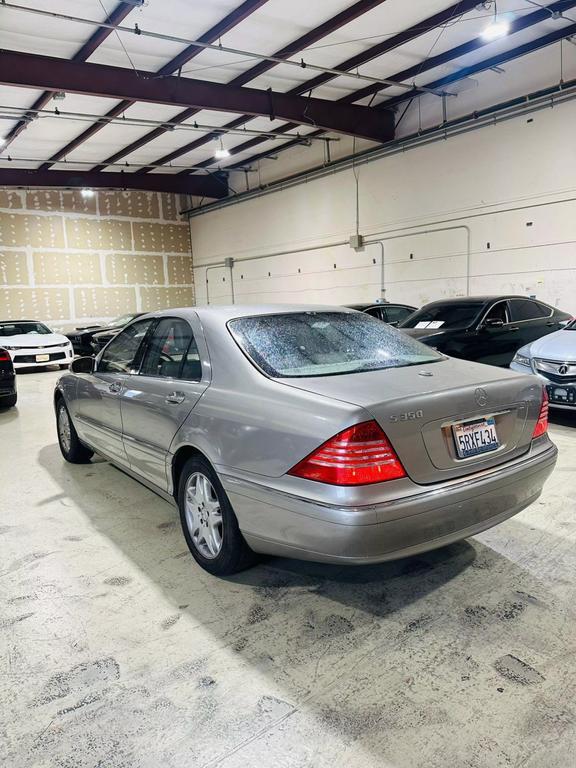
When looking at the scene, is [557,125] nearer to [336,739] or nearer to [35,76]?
[35,76]

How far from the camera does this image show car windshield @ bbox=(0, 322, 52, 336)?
11.1 m

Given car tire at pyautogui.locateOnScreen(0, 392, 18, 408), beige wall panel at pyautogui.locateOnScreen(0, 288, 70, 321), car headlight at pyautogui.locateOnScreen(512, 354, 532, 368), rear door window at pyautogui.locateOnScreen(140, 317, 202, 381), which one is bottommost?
car tire at pyautogui.locateOnScreen(0, 392, 18, 408)

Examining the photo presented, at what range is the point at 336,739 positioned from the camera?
5.28 feet

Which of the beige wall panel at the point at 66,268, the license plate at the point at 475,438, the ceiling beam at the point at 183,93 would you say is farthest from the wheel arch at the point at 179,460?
the beige wall panel at the point at 66,268

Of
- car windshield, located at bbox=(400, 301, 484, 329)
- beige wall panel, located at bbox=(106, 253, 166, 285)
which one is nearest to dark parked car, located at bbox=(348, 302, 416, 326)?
car windshield, located at bbox=(400, 301, 484, 329)

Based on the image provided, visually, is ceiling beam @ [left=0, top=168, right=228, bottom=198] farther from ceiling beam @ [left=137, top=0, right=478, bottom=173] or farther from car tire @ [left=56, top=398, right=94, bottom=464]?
car tire @ [left=56, top=398, right=94, bottom=464]

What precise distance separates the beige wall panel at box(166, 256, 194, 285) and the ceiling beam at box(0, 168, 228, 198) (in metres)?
2.66

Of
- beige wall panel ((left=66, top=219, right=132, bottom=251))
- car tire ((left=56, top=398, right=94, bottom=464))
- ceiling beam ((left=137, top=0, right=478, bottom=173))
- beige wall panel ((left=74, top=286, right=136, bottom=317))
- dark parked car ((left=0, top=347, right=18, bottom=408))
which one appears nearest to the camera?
car tire ((left=56, top=398, right=94, bottom=464))

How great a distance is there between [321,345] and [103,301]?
52.5ft

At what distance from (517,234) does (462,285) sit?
1356 millimetres

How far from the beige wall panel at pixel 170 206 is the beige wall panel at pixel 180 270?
1.36 meters

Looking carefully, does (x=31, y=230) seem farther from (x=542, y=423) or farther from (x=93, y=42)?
(x=542, y=423)

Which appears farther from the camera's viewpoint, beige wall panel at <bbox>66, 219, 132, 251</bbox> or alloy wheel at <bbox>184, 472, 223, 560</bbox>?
beige wall panel at <bbox>66, 219, 132, 251</bbox>

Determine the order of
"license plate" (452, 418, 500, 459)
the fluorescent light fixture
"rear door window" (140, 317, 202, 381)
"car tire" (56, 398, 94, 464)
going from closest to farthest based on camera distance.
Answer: "license plate" (452, 418, 500, 459) < "rear door window" (140, 317, 202, 381) < "car tire" (56, 398, 94, 464) < the fluorescent light fixture
